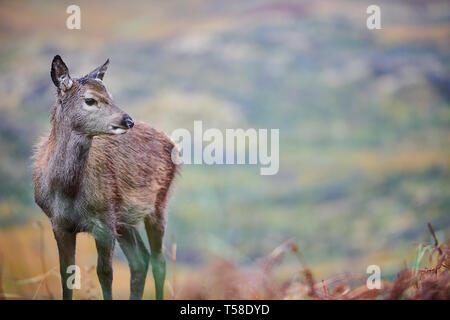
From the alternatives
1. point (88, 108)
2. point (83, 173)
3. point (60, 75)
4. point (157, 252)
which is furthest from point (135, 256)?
point (60, 75)

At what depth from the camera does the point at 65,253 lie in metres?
5.64

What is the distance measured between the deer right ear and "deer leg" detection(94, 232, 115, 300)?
1.39 metres

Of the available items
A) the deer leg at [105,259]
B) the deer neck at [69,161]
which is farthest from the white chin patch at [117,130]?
the deer leg at [105,259]

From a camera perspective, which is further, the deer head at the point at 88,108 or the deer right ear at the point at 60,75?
the deer head at the point at 88,108

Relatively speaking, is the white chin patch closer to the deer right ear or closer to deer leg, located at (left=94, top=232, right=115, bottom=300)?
the deer right ear

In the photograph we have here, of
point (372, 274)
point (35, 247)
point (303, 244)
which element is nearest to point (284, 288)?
point (372, 274)

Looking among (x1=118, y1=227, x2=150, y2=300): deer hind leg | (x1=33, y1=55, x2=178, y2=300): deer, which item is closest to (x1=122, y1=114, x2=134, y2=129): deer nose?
(x1=33, y1=55, x2=178, y2=300): deer

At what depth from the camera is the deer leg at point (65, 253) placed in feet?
18.2

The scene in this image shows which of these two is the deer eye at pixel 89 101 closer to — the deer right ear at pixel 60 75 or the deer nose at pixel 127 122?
the deer right ear at pixel 60 75

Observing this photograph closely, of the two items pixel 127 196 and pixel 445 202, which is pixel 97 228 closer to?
pixel 127 196

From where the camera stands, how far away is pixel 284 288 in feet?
18.2

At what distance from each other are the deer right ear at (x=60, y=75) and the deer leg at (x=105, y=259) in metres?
1.39
